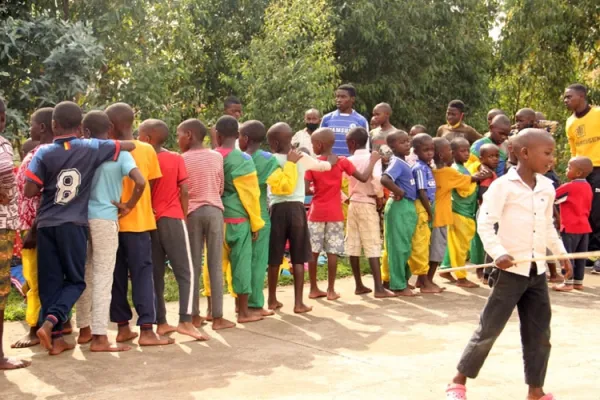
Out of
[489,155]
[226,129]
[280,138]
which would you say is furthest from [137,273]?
[489,155]

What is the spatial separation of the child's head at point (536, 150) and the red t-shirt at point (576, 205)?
4249 millimetres

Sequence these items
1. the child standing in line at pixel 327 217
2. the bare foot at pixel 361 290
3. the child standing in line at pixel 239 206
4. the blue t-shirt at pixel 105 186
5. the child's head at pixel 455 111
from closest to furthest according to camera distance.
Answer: the blue t-shirt at pixel 105 186, the child standing in line at pixel 239 206, the child standing in line at pixel 327 217, the bare foot at pixel 361 290, the child's head at pixel 455 111

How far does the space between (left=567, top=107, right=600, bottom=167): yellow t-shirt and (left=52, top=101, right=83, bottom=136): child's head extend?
601cm

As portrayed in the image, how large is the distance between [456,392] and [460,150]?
4283 millimetres

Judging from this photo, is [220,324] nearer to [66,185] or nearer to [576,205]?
[66,185]

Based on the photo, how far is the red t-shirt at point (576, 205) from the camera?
8.84 metres

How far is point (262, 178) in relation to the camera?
7180 mm

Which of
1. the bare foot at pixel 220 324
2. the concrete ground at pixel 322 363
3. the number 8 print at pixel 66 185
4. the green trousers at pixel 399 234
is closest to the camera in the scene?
the concrete ground at pixel 322 363

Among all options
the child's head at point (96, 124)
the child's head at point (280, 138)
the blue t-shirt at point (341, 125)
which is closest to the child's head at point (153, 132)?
the child's head at point (96, 124)

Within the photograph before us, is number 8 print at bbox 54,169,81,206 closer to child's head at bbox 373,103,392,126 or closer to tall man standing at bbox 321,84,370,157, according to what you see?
tall man standing at bbox 321,84,370,157

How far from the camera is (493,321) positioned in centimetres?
478

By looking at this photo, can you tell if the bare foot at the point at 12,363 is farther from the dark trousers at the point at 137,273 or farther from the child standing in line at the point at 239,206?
the child standing in line at the point at 239,206

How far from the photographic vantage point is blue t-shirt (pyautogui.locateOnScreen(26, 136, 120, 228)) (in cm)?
588

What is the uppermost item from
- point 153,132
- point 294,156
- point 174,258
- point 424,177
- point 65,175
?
point 153,132
